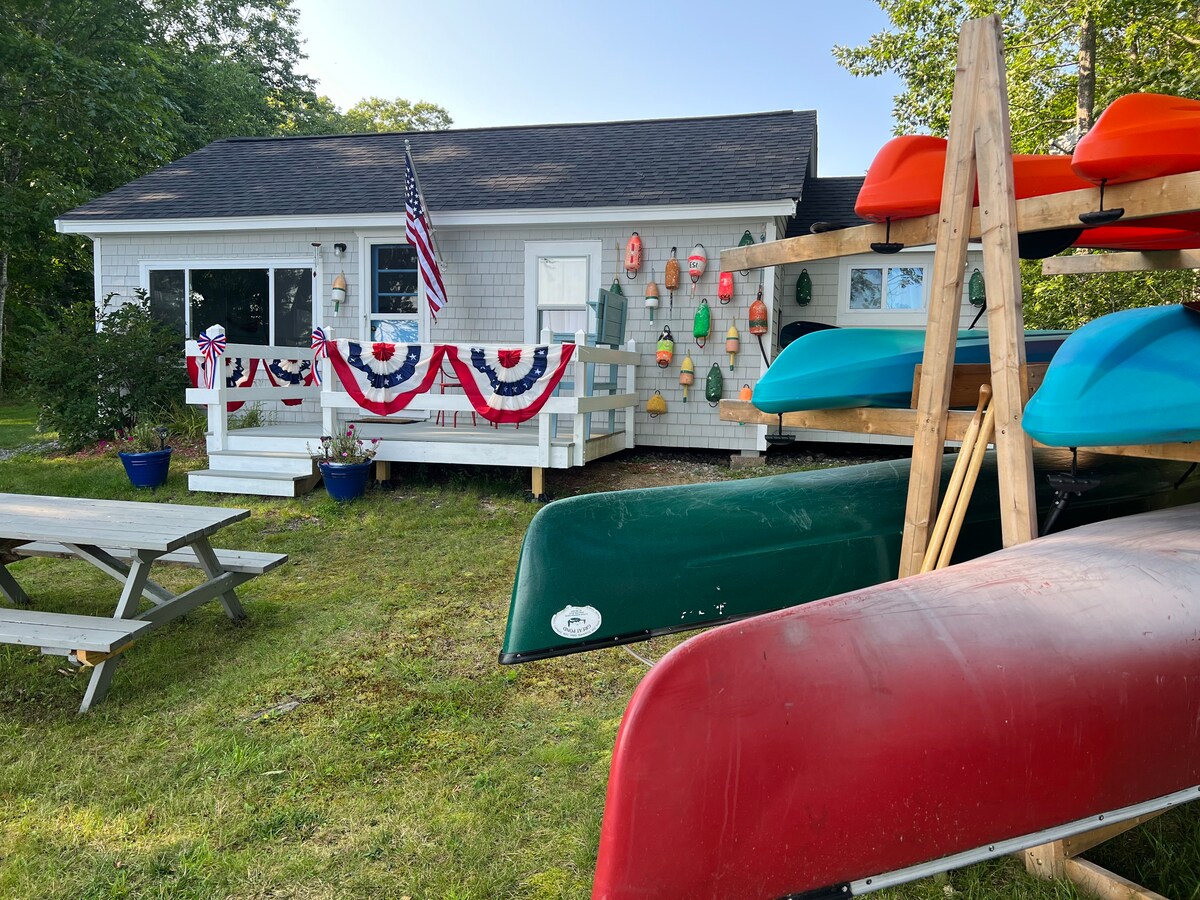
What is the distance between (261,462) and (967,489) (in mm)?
6864

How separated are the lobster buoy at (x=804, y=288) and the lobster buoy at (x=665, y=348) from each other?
1.80 metres

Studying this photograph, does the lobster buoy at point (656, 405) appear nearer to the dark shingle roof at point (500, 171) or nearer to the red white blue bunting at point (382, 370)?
the dark shingle roof at point (500, 171)

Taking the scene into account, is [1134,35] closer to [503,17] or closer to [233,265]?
[233,265]

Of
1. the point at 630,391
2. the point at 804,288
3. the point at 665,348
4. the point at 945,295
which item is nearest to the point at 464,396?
the point at 630,391

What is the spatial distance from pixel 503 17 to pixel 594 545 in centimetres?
2665

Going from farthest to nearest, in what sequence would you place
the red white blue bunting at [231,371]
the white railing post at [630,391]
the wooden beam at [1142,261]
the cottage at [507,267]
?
the white railing post at [630,391], the cottage at [507,267], the red white blue bunting at [231,371], the wooden beam at [1142,261]

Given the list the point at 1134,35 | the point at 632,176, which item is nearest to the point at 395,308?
the point at 632,176

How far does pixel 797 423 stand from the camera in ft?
9.06

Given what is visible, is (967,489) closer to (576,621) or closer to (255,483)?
(576,621)

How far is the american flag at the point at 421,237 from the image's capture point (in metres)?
8.35

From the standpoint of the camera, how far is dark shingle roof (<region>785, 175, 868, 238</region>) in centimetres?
1005

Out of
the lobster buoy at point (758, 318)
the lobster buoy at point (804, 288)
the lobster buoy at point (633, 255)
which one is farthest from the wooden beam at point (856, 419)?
the lobster buoy at point (804, 288)

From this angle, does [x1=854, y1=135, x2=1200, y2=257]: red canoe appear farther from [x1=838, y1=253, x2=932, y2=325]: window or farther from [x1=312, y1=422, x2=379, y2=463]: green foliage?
[x1=838, y1=253, x2=932, y2=325]: window

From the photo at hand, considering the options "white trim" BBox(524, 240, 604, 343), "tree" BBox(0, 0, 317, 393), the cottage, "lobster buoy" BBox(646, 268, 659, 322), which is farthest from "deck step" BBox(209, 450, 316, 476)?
"tree" BBox(0, 0, 317, 393)
